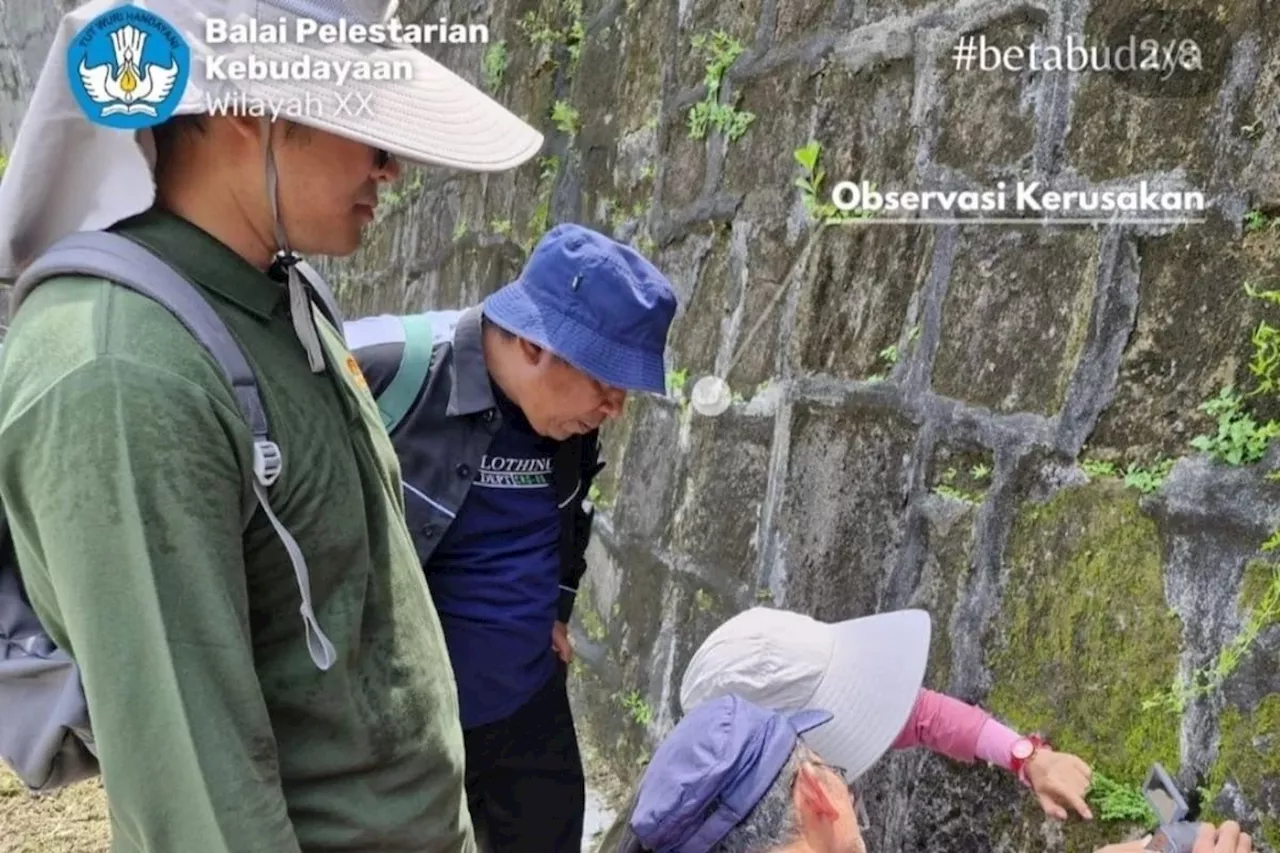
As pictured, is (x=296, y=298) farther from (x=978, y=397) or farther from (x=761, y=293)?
(x=761, y=293)

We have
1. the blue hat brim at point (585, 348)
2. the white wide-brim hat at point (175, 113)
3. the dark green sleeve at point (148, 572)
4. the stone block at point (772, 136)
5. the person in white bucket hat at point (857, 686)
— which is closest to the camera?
the dark green sleeve at point (148, 572)

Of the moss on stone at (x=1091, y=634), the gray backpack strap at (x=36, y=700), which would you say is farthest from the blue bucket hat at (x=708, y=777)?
the gray backpack strap at (x=36, y=700)

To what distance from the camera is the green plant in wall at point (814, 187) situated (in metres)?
1.93

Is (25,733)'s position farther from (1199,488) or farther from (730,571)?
(730,571)

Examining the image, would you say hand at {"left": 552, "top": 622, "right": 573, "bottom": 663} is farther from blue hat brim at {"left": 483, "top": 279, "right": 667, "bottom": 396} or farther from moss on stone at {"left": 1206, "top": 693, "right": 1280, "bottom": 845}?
moss on stone at {"left": 1206, "top": 693, "right": 1280, "bottom": 845}

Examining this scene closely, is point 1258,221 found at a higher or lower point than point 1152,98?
lower

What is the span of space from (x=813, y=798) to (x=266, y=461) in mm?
733

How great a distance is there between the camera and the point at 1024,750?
1.40 m

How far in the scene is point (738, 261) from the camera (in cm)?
228

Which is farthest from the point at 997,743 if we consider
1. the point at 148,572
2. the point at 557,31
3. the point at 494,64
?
the point at 494,64

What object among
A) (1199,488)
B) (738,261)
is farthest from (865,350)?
(1199,488)

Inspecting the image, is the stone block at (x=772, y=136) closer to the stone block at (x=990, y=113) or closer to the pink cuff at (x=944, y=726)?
the stone block at (x=990, y=113)

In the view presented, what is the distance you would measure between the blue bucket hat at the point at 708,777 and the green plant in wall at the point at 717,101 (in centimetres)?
137

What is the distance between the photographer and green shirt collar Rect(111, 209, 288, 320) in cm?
104
